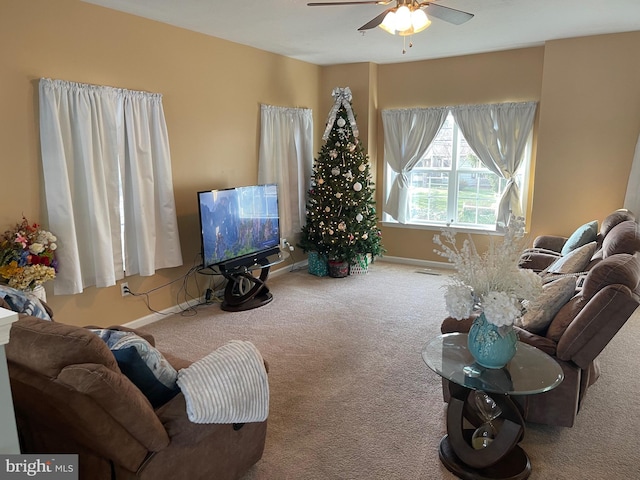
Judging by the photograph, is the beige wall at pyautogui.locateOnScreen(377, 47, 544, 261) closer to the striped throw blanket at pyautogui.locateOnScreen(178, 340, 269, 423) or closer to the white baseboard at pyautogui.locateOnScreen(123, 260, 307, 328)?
the white baseboard at pyautogui.locateOnScreen(123, 260, 307, 328)

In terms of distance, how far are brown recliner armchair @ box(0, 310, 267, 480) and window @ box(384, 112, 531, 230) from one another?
4.88 meters

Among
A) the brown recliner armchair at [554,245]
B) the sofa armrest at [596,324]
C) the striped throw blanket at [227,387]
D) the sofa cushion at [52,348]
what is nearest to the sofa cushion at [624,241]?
the brown recliner armchair at [554,245]

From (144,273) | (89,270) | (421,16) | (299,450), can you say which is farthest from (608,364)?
(89,270)

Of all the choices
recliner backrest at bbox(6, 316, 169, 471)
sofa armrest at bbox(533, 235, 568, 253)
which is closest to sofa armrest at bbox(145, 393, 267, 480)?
recliner backrest at bbox(6, 316, 169, 471)

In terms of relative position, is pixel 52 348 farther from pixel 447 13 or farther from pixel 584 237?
pixel 584 237

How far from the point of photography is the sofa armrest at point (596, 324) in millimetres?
2295

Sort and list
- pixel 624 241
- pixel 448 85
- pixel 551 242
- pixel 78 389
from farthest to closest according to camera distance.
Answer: pixel 448 85, pixel 551 242, pixel 624 241, pixel 78 389

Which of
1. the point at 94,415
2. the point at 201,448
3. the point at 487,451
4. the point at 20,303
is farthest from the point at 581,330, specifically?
the point at 20,303

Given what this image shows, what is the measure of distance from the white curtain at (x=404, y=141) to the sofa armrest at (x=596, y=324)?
13.4 feet

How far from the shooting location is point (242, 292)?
15.6 feet

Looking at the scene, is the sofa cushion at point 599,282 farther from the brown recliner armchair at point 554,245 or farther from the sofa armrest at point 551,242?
the sofa armrest at point 551,242

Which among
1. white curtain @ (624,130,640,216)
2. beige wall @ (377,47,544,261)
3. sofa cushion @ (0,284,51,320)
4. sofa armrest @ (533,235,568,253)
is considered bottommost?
sofa armrest @ (533,235,568,253)

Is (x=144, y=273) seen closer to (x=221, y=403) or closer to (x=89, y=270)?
(x=89, y=270)

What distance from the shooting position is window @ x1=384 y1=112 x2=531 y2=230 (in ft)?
19.5
